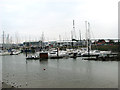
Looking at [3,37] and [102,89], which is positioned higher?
[3,37]

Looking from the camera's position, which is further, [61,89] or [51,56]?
[51,56]

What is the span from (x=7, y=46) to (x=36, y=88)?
69311 mm

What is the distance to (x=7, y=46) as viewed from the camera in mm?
77062

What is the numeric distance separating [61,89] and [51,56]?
25.3 metres

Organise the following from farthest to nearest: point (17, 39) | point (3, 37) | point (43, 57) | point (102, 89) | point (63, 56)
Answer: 1. point (17, 39)
2. point (3, 37)
3. point (63, 56)
4. point (43, 57)
5. point (102, 89)

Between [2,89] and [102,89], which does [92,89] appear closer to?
[102,89]

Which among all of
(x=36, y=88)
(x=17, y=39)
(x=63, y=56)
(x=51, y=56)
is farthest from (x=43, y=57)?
(x=17, y=39)

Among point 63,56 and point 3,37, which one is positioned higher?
point 3,37

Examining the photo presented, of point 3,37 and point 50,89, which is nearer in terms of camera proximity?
point 50,89

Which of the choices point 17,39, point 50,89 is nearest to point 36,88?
point 50,89

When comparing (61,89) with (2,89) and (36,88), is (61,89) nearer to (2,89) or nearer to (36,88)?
(36,88)

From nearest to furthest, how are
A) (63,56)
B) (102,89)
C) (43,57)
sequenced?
1. (102,89)
2. (43,57)
3. (63,56)

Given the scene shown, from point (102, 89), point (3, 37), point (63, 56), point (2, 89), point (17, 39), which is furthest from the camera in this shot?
point (17, 39)

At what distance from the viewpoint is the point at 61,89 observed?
37.4 ft
